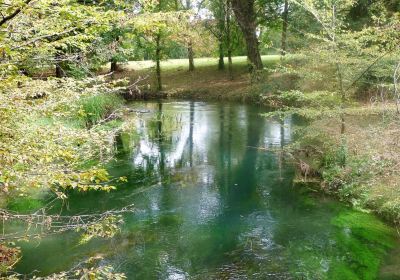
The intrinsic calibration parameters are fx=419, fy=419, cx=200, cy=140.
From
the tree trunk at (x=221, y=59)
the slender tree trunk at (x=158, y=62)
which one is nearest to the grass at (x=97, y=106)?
the slender tree trunk at (x=158, y=62)

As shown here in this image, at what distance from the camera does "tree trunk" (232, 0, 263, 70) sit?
2948cm

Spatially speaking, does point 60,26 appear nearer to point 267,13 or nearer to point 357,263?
point 357,263

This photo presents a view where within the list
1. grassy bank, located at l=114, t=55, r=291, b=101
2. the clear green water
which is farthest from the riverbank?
grassy bank, located at l=114, t=55, r=291, b=101

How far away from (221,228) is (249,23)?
74.7 ft

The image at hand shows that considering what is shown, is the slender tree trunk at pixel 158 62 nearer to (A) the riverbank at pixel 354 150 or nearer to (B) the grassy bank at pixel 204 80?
(B) the grassy bank at pixel 204 80

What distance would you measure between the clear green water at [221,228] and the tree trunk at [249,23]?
600 inches

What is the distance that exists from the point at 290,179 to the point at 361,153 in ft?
7.78

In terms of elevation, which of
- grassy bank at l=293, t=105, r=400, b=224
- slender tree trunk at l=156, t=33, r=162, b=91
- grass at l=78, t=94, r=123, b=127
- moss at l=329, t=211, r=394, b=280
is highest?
slender tree trunk at l=156, t=33, r=162, b=91

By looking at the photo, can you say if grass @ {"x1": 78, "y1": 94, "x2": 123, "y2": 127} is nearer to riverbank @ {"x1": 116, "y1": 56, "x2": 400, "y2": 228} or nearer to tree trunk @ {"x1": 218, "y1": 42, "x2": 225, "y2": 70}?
riverbank @ {"x1": 116, "y1": 56, "x2": 400, "y2": 228}

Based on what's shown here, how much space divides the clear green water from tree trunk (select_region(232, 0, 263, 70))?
15.2 meters

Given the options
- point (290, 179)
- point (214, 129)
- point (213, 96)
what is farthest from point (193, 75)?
point (290, 179)

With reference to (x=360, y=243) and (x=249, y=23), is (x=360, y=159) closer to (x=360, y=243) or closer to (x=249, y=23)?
(x=360, y=243)

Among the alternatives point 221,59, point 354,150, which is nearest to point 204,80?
point 221,59

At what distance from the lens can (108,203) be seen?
37.0 feet
